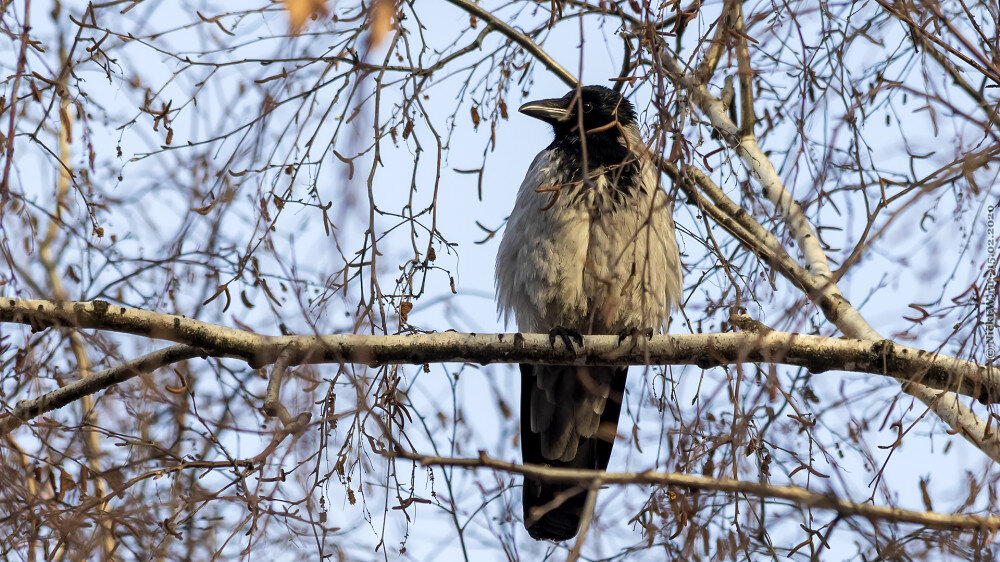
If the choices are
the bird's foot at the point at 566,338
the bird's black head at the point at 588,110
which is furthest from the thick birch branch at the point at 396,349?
the bird's black head at the point at 588,110

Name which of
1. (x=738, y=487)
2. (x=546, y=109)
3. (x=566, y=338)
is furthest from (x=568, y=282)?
(x=738, y=487)

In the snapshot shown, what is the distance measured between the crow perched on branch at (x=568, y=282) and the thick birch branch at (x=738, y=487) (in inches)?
83.9

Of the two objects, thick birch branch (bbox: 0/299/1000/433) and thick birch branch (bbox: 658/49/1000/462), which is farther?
thick birch branch (bbox: 658/49/1000/462)

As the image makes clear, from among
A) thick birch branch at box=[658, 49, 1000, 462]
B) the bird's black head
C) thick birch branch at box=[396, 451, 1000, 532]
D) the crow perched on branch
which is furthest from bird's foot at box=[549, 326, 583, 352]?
thick birch branch at box=[396, 451, 1000, 532]

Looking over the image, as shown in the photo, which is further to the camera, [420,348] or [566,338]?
[566,338]

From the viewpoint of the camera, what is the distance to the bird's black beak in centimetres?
512

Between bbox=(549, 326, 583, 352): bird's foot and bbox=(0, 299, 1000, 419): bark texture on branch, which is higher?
bbox=(549, 326, 583, 352): bird's foot

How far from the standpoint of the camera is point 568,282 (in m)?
4.66

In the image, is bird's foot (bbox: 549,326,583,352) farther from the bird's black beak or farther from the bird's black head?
the bird's black beak

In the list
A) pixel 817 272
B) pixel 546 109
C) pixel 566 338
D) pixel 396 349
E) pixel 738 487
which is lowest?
pixel 738 487

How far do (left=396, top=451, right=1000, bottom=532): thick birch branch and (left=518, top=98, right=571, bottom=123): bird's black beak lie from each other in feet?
10.9

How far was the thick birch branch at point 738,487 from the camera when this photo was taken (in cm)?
179

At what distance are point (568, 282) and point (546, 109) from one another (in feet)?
3.53

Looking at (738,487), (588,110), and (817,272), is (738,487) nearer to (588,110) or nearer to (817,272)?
Answer: (817,272)
